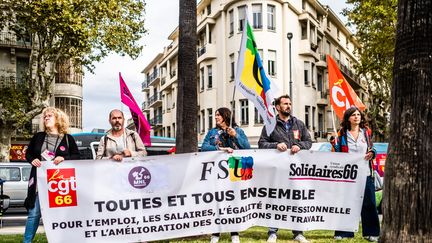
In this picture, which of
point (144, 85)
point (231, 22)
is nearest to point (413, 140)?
point (231, 22)

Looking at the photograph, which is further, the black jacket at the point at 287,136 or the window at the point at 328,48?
the window at the point at 328,48

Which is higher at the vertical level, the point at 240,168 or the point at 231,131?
the point at 231,131

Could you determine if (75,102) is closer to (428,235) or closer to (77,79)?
(77,79)

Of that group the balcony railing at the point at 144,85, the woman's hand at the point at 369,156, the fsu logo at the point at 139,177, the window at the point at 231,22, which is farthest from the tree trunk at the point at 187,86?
the balcony railing at the point at 144,85

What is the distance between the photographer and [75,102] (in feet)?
151

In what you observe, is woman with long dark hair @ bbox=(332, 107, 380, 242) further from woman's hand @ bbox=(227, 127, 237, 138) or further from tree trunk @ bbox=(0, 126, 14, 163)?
tree trunk @ bbox=(0, 126, 14, 163)

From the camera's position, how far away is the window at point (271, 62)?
3984cm

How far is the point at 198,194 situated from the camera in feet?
24.7

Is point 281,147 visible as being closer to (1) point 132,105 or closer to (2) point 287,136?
(2) point 287,136

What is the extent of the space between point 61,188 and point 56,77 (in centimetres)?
3948

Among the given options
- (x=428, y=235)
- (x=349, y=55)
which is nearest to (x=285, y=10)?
(x=349, y=55)

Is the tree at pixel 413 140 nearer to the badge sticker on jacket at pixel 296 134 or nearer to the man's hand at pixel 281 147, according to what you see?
the man's hand at pixel 281 147

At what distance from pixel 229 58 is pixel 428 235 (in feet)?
118

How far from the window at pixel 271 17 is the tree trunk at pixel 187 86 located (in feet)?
104
